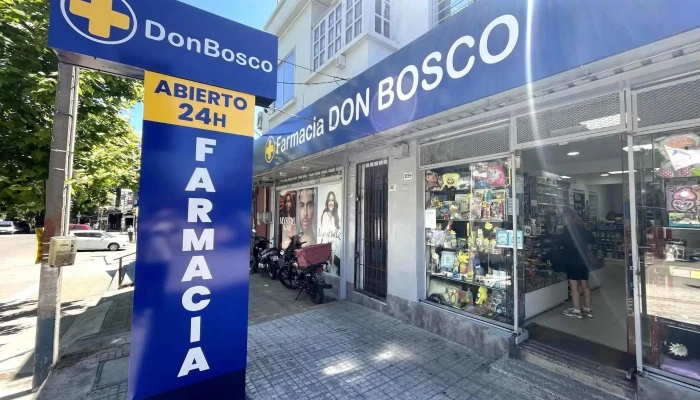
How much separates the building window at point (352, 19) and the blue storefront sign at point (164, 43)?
4.28 metres

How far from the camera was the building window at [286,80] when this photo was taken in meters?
9.65

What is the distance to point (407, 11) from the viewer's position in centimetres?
600

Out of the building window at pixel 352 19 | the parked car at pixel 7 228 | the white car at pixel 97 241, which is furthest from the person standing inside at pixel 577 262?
the parked car at pixel 7 228

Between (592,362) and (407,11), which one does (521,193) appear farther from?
(407,11)

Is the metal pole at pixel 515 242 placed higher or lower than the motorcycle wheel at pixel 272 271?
higher

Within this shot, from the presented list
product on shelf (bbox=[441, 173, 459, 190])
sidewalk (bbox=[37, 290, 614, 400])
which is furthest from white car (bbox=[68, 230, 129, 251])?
product on shelf (bbox=[441, 173, 459, 190])

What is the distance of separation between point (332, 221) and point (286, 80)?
5498mm

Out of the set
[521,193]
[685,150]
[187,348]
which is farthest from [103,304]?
[685,150]

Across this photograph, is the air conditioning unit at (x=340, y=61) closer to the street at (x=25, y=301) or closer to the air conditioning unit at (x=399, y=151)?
the air conditioning unit at (x=399, y=151)

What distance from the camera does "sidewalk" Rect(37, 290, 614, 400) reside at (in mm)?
3271

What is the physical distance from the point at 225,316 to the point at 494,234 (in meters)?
3.74

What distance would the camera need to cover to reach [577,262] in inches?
196

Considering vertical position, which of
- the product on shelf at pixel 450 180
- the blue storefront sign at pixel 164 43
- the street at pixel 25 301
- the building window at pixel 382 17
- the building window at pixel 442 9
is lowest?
the street at pixel 25 301

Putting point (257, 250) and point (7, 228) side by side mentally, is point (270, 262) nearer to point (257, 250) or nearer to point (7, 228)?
point (257, 250)
